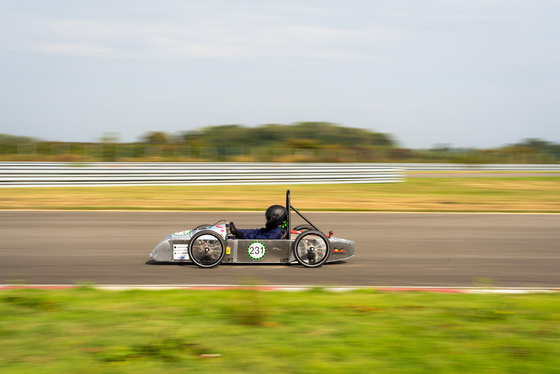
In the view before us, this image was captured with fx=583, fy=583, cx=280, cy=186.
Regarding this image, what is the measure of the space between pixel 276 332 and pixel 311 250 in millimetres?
3356

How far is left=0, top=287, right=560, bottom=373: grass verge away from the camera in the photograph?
3914mm

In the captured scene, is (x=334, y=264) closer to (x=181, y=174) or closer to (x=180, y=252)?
(x=180, y=252)

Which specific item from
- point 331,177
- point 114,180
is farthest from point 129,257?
point 331,177

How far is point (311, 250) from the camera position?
792 cm

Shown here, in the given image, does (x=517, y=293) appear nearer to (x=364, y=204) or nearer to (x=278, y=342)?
(x=278, y=342)

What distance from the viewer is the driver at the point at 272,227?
26.0 feet

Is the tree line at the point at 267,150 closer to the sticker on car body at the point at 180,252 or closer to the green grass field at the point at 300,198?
the green grass field at the point at 300,198

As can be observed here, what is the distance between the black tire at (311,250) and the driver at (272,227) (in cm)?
31

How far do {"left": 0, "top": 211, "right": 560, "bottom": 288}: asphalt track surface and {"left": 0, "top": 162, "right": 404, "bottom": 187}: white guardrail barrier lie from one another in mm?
5137

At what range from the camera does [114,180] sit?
1989 cm

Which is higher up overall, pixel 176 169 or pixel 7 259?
pixel 176 169

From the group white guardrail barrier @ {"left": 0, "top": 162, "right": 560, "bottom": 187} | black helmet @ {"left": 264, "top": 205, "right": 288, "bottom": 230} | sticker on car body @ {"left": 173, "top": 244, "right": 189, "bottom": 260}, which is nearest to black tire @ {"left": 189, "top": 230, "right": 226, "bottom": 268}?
sticker on car body @ {"left": 173, "top": 244, "right": 189, "bottom": 260}

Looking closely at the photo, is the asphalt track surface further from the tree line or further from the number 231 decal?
the tree line

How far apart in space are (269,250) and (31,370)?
4439 millimetres
